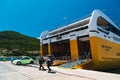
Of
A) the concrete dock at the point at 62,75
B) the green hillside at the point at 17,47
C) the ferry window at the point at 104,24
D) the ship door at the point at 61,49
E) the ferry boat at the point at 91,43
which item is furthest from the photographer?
the green hillside at the point at 17,47

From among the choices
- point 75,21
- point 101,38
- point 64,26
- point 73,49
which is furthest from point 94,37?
point 64,26

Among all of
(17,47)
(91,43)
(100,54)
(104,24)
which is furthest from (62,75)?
(17,47)

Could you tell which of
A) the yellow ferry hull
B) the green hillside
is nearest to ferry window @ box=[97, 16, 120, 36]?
the yellow ferry hull

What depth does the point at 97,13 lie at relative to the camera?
945 inches

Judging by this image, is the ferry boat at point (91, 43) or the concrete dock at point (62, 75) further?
the ferry boat at point (91, 43)

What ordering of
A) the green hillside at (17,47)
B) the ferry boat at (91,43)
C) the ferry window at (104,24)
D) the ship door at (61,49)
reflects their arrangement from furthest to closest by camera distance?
the green hillside at (17,47), the ship door at (61,49), the ferry window at (104,24), the ferry boat at (91,43)

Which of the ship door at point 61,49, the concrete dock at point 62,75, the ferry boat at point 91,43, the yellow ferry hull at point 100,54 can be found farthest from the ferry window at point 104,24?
the concrete dock at point 62,75

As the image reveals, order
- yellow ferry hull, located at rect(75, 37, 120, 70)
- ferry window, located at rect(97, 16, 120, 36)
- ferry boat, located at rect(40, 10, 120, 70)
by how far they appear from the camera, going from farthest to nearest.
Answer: ferry window, located at rect(97, 16, 120, 36) < ferry boat, located at rect(40, 10, 120, 70) < yellow ferry hull, located at rect(75, 37, 120, 70)

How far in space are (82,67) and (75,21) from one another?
11327 millimetres

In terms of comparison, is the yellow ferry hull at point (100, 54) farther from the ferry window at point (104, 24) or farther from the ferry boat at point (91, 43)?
the ferry window at point (104, 24)

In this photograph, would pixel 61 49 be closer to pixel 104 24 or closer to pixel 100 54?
pixel 104 24

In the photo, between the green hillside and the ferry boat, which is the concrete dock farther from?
the green hillside

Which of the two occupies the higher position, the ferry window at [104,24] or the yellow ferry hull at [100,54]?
the ferry window at [104,24]

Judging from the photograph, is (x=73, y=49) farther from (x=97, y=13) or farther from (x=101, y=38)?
(x=97, y=13)
